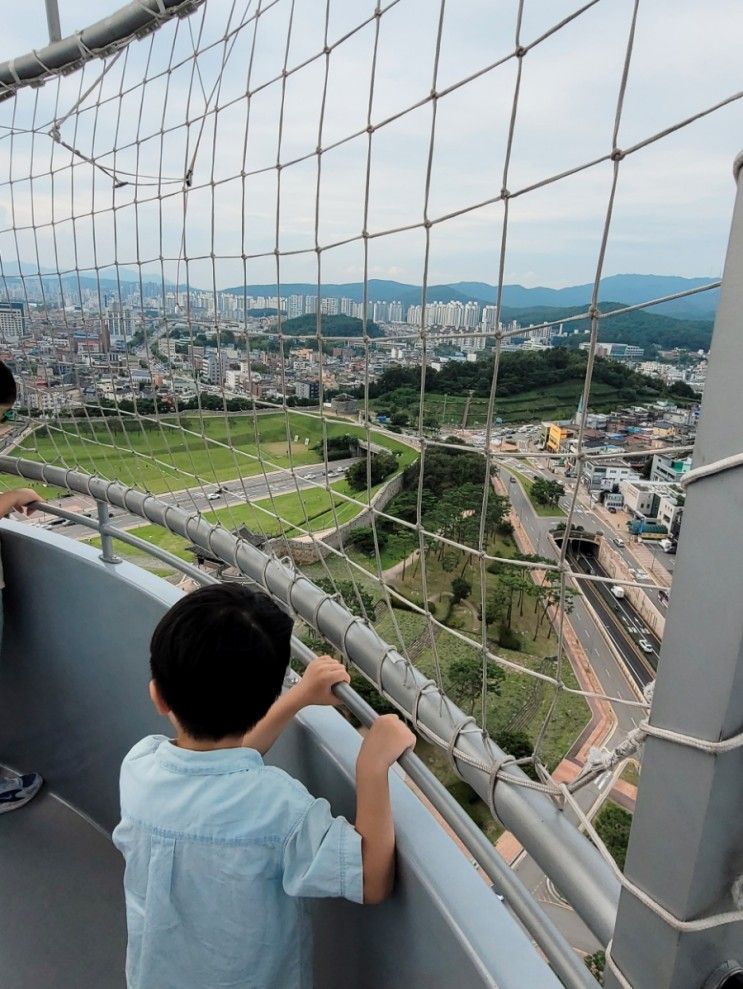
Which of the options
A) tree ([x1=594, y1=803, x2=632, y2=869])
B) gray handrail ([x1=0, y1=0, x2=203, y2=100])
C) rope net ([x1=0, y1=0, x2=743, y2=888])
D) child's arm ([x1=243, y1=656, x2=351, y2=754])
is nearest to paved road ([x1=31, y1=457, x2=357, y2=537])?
Result: rope net ([x1=0, y1=0, x2=743, y2=888])

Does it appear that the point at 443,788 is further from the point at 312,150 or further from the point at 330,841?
the point at 312,150

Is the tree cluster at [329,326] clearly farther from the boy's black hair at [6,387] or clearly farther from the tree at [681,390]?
the boy's black hair at [6,387]

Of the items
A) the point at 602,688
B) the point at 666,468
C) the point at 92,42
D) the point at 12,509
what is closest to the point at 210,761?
the point at 602,688

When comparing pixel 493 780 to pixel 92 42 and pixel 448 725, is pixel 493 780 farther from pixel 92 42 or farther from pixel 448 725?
pixel 92 42

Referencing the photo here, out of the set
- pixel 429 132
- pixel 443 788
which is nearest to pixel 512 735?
pixel 443 788

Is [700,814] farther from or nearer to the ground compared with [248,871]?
farther from the ground

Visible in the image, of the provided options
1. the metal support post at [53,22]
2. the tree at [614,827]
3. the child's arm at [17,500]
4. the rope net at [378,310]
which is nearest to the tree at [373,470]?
the rope net at [378,310]
